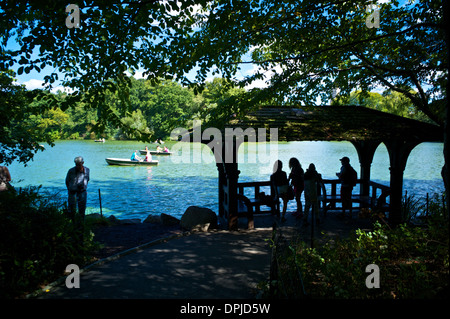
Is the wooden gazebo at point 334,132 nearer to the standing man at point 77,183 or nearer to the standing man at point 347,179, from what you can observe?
the standing man at point 347,179

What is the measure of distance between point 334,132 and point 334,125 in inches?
25.6

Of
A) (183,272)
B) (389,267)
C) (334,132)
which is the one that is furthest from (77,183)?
(389,267)

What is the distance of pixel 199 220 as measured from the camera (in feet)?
30.1

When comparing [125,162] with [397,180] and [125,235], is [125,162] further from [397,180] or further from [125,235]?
[397,180]

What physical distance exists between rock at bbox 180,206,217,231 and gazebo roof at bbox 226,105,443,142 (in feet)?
8.83

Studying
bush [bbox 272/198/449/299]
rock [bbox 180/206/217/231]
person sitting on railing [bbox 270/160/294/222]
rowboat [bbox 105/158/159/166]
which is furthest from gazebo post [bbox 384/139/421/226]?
rowboat [bbox 105/158/159/166]

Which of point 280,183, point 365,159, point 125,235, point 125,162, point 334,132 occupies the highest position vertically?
point 334,132

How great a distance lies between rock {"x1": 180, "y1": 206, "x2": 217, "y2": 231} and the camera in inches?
355

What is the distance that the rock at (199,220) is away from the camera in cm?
902

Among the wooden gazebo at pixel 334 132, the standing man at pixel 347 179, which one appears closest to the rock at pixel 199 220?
the wooden gazebo at pixel 334 132

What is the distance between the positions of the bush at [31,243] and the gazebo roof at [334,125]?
4788mm

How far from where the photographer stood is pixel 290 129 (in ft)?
29.9

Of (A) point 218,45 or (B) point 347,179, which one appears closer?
(A) point 218,45

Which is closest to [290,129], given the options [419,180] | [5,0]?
[5,0]
